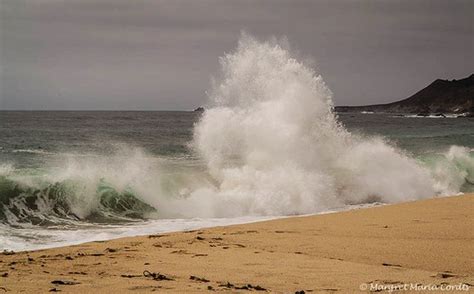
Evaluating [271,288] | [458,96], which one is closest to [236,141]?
[271,288]

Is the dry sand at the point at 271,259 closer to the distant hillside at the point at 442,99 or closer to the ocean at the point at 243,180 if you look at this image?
the ocean at the point at 243,180

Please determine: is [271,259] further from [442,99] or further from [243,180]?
[442,99]

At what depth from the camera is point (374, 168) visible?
16922mm

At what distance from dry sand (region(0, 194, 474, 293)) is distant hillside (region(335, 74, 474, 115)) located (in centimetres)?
12703

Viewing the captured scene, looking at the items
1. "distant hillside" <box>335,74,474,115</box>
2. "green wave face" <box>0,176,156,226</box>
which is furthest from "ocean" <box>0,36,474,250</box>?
"distant hillside" <box>335,74,474,115</box>

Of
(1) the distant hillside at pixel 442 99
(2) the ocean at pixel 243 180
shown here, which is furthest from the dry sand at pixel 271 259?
(1) the distant hillside at pixel 442 99

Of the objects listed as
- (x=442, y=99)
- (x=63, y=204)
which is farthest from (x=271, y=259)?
(x=442, y=99)

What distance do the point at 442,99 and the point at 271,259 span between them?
15562cm

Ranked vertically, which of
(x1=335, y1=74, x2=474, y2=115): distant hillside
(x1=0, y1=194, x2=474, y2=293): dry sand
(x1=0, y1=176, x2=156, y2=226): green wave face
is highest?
(x1=335, y1=74, x2=474, y2=115): distant hillside

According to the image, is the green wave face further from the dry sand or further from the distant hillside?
the distant hillside

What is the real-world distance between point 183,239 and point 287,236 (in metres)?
1.57

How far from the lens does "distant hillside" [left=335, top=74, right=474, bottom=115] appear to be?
138125 mm

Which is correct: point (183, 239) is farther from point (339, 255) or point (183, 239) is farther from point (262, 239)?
point (339, 255)

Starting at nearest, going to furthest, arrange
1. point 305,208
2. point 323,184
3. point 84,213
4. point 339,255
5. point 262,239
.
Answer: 1. point 339,255
2. point 262,239
3. point 84,213
4. point 305,208
5. point 323,184
